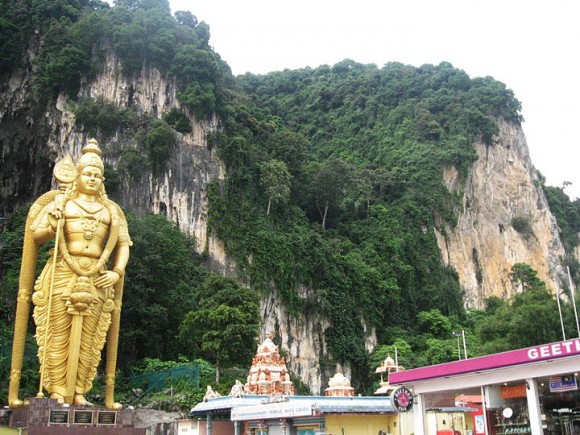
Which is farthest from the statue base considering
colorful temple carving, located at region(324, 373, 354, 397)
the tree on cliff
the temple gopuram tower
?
the tree on cliff

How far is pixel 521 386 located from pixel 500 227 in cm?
3764

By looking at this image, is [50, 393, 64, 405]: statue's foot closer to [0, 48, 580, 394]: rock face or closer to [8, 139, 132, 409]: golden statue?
[8, 139, 132, 409]: golden statue

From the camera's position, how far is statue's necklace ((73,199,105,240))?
12406mm

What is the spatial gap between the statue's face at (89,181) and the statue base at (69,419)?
4067mm

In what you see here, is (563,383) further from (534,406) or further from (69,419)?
(69,419)

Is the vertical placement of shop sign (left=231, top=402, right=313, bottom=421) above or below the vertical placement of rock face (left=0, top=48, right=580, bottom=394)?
below

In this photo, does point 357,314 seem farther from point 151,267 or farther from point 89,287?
point 89,287

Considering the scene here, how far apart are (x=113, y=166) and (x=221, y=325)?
36.7 feet

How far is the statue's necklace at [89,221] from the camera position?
40.7ft

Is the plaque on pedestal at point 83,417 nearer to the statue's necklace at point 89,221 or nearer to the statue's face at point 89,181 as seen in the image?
the statue's necklace at point 89,221

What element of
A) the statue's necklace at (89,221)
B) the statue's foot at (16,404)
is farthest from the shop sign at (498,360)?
the statue's foot at (16,404)

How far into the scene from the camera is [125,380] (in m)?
21.6

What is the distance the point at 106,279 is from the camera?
1235 centimetres

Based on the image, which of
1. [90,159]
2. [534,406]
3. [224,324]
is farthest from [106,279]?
[224,324]
